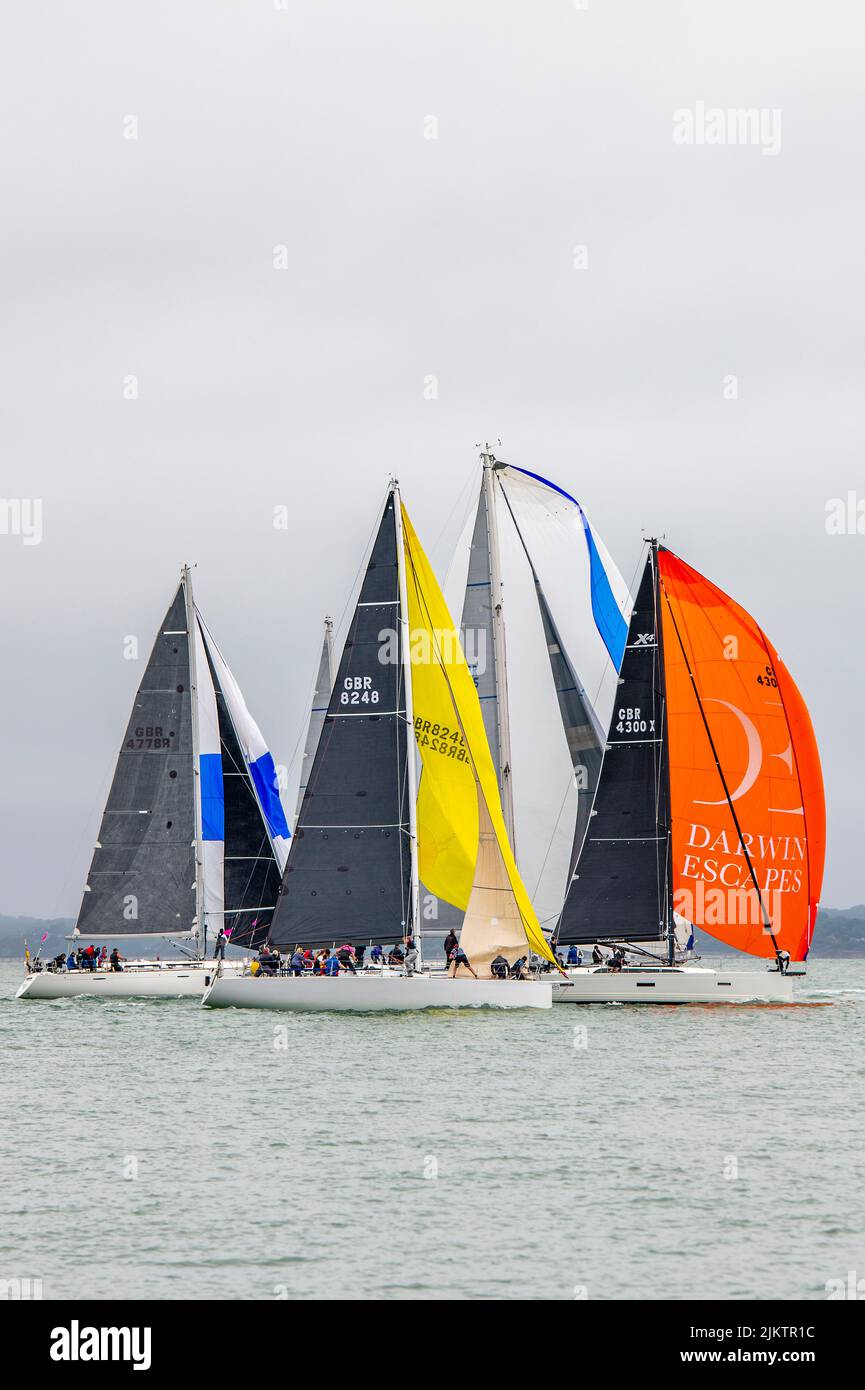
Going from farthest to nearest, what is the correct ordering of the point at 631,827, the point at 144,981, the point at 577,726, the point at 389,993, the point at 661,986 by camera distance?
1. the point at 144,981
2. the point at 577,726
3. the point at 631,827
4. the point at 661,986
5. the point at 389,993

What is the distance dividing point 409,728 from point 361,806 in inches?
79.1

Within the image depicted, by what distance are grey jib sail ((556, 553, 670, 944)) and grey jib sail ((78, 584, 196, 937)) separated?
1369 centimetres

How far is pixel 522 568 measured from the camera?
4641 cm

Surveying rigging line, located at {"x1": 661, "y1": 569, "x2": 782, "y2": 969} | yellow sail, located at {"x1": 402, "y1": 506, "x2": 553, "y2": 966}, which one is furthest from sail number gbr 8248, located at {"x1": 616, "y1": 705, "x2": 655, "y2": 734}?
yellow sail, located at {"x1": 402, "y1": 506, "x2": 553, "y2": 966}

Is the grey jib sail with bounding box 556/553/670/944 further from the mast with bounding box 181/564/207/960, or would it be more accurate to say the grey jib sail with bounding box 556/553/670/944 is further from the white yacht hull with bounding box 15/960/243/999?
the mast with bounding box 181/564/207/960

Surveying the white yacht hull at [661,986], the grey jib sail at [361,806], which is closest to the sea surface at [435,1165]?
the grey jib sail at [361,806]

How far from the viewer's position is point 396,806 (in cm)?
3791

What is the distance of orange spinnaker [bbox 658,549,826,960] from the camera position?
1612 inches

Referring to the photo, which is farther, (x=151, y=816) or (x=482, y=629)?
(x=151, y=816)

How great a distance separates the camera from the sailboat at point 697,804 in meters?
40.6

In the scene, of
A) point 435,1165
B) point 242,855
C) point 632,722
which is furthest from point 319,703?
point 435,1165

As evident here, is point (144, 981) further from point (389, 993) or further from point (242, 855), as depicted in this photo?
point (389, 993)

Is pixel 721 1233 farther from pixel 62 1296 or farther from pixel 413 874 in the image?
pixel 413 874
